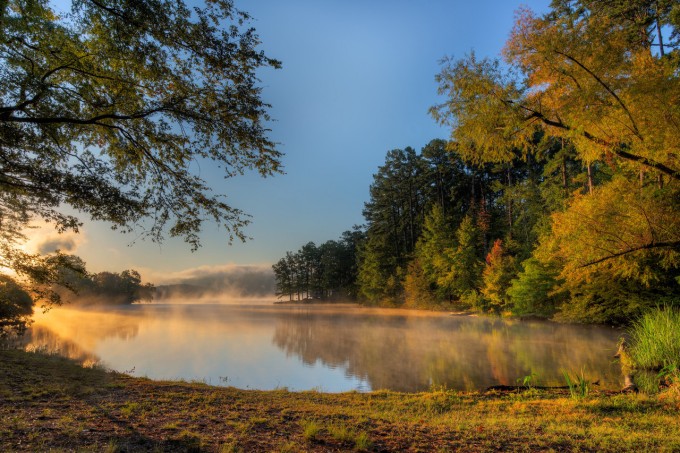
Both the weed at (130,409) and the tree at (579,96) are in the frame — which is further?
the tree at (579,96)

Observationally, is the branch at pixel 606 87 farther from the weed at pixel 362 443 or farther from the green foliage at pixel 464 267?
the green foliage at pixel 464 267

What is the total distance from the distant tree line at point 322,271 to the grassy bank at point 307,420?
68.0 meters

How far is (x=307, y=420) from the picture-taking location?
5.81 metres

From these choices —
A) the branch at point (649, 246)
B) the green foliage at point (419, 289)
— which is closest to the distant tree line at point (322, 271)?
the green foliage at point (419, 289)

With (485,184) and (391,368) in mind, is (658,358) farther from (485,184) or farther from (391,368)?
(485,184)

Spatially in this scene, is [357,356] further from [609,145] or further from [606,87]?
[606,87]

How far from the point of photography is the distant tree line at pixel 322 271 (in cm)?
8200

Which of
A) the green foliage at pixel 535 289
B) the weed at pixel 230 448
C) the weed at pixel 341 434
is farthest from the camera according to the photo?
the green foliage at pixel 535 289

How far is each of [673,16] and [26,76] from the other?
17.7m

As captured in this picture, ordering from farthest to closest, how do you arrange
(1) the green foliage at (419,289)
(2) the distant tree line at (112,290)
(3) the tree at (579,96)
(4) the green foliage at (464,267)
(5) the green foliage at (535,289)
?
(2) the distant tree line at (112,290) → (1) the green foliage at (419,289) → (4) the green foliage at (464,267) → (5) the green foliage at (535,289) → (3) the tree at (579,96)

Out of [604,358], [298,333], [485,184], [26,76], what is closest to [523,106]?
[26,76]

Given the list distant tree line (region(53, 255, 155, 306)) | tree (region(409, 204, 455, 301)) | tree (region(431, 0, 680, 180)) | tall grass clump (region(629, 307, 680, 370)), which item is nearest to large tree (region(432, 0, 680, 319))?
tree (region(431, 0, 680, 180))

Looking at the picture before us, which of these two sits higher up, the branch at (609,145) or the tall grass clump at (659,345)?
the branch at (609,145)

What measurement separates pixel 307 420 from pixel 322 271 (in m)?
82.2
